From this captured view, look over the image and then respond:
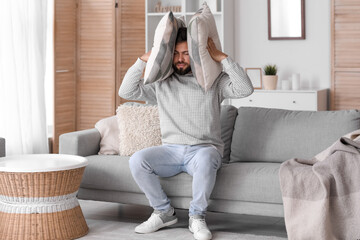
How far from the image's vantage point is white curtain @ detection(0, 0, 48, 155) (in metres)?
5.40

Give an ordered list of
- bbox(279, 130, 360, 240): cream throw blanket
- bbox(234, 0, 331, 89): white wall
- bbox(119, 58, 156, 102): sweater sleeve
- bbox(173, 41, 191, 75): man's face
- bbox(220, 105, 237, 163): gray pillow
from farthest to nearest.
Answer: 1. bbox(234, 0, 331, 89): white wall
2. bbox(220, 105, 237, 163): gray pillow
3. bbox(119, 58, 156, 102): sweater sleeve
4. bbox(173, 41, 191, 75): man's face
5. bbox(279, 130, 360, 240): cream throw blanket

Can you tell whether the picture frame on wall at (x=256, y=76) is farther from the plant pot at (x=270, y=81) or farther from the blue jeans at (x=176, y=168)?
the blue jeans at (x=176, y=168)

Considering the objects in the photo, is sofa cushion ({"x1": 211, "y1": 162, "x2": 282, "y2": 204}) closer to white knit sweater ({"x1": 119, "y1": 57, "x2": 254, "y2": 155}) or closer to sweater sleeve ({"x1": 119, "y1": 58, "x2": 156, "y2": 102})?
white knit sweater ({"x1": 119, "y1": 57, "x2": 254, "y2": 155})

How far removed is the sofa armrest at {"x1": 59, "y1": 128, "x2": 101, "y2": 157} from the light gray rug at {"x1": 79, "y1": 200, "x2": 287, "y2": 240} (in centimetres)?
43

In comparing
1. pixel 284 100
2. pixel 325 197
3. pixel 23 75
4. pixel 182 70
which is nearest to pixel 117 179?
pixel 182 70

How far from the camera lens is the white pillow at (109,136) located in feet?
14.2

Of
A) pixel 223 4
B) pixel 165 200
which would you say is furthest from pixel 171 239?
pixel 223 4

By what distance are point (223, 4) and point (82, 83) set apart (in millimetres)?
1618

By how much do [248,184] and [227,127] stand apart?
2.19 ft

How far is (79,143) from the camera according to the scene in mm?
4191

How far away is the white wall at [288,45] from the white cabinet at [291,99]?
29cm

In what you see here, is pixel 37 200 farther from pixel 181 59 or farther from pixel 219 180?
pixel 181 59

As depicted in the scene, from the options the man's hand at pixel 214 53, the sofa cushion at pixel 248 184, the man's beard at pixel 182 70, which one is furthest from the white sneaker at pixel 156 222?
the man's hand at pixel 214 53

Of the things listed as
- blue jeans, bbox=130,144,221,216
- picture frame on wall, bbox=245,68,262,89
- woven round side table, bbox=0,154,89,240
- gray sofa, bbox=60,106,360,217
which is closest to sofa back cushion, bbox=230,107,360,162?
gray sofa, bbox=60,106,360,217
